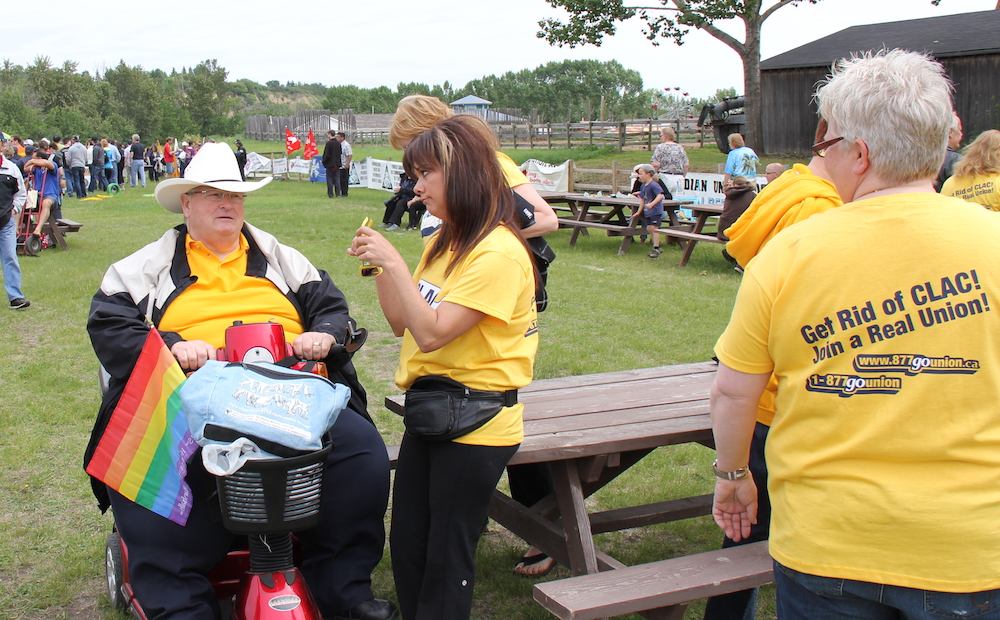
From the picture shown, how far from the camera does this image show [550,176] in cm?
1867

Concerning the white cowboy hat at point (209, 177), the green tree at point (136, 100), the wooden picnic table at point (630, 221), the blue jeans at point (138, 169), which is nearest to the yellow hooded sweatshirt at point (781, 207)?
the white cowboy hat at point (209, 177)

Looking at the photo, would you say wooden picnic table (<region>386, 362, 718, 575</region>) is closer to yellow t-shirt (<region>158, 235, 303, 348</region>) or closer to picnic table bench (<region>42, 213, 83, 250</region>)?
yellow t-shirt (<region>158, 235, 303, 348</region>)

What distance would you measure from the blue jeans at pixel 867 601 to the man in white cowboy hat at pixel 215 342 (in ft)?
5.37

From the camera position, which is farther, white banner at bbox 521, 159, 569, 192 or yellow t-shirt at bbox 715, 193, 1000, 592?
white banner at bbox 521, 159, 569, 192

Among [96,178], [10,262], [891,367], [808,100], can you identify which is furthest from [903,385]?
[96,178]

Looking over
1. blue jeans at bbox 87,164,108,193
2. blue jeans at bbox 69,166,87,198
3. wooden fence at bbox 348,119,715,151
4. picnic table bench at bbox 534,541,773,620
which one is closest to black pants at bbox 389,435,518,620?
picnic table bench at bbox 534,541,773,620

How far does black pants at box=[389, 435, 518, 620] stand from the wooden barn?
860 inches

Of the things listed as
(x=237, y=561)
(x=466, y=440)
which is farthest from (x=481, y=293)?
Result: (x=237, y=561)

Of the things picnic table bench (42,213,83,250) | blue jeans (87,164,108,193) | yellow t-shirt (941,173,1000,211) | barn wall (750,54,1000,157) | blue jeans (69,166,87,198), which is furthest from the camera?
blue jeans (87,164,108,193)

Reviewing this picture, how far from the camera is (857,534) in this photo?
1.64m

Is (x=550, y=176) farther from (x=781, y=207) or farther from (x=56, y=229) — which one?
(x=781, y=207)

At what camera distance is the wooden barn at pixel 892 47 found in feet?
70.8

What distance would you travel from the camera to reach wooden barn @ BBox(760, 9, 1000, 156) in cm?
2158

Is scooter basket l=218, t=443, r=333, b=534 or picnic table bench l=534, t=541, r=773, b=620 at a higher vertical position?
scooter basket l=218, t=443, r=333, b=534
